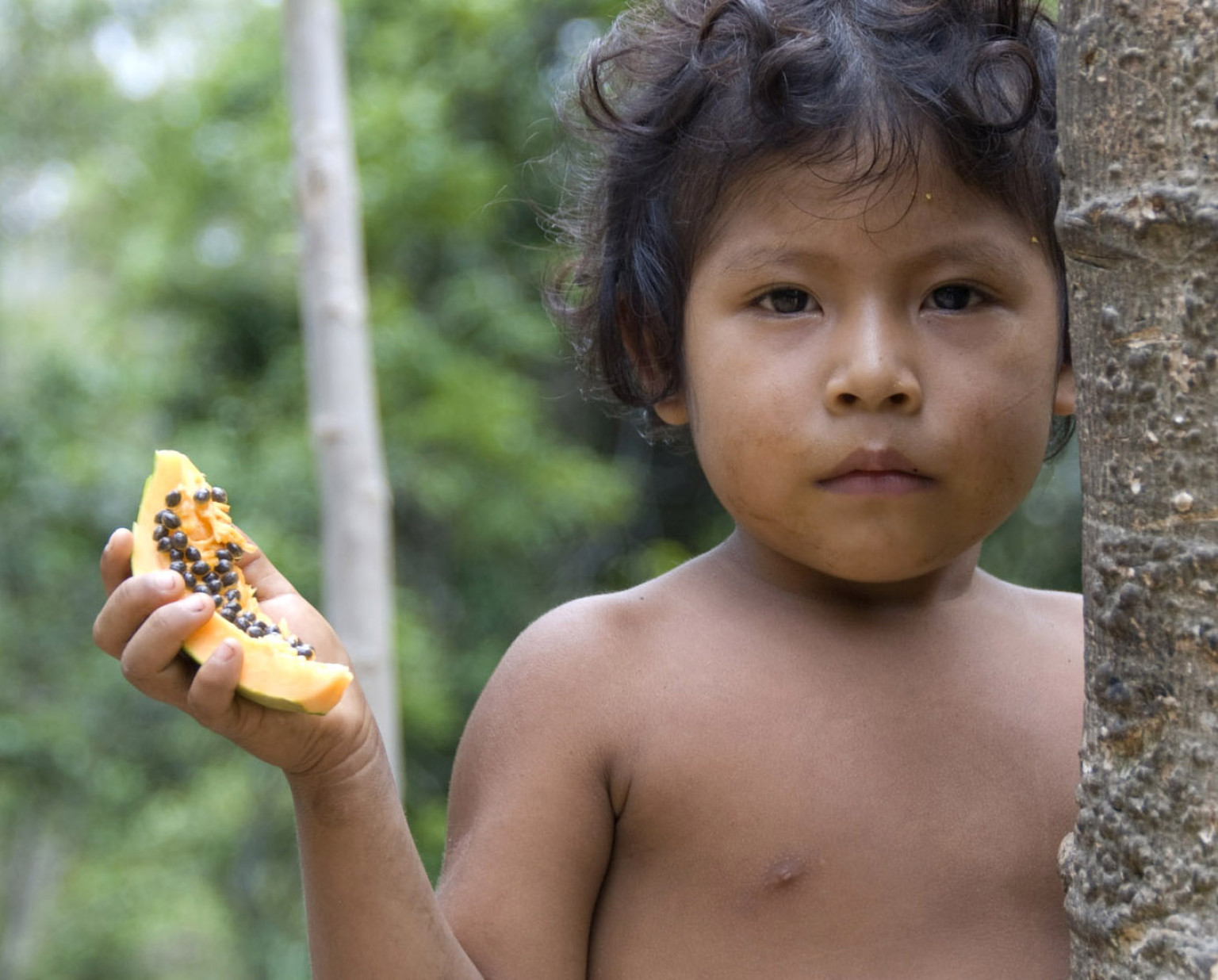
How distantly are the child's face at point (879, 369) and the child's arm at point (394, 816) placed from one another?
0.36 metres

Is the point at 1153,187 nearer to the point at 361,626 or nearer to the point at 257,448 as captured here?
the point at 361,626

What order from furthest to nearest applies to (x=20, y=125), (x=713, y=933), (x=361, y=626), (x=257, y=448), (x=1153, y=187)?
(x=20, y=125), (x=257, y=448), (x=361, y=626), (x=713, y=933), (x=1153, y=187)

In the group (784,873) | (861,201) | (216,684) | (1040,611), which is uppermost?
(861,201)

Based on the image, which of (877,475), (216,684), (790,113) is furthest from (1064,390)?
(216,684)

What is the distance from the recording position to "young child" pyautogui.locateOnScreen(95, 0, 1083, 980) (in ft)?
5.08

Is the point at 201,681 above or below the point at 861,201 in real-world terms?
below

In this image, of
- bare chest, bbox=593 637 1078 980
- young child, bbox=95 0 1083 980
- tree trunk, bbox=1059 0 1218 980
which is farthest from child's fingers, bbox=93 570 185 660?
tree trunk, bbox=1059 0 1218 980

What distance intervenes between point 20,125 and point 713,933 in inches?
438

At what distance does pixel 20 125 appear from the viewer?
36.7ft

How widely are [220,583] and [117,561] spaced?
10cm

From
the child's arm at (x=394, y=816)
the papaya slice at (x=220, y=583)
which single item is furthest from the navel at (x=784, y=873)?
the papaya slice at (x=220, y=583)

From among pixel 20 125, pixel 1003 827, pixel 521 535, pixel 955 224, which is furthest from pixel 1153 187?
pixel 20 125

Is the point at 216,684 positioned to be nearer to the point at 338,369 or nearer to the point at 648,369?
the point at 648,369

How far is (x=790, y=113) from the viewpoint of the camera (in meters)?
1.63
